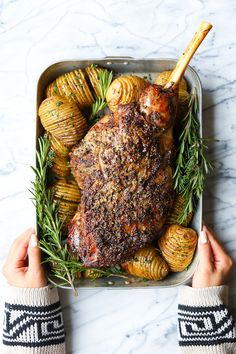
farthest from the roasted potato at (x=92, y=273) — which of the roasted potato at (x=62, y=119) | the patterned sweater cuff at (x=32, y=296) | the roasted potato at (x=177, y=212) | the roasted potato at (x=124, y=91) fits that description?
the roasted potato at (x=124, y=91)

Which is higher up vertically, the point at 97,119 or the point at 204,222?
the point at 97,119

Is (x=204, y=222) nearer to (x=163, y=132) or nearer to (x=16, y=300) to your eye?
(x=163, y=132)

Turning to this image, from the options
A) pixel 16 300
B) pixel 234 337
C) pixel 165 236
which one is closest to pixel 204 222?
pixel 165 236

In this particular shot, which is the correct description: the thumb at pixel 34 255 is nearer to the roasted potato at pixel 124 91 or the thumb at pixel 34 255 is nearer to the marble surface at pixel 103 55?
the marble surface at pixel 103 55

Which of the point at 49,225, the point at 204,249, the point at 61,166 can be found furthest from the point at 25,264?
the point at 204,249

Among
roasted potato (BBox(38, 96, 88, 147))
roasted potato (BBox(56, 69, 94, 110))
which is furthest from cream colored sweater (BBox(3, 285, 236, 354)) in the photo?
roasted potato (BBox(56, 69, 94, 110))

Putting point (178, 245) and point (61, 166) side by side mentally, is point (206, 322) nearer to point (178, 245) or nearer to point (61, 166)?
point (178, 245)
